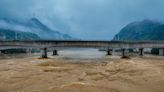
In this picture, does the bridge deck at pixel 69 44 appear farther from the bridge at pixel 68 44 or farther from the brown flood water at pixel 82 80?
the brown flood water at pixel 82 80

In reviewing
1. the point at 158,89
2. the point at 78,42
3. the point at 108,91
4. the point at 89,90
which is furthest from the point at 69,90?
the point at 78,42

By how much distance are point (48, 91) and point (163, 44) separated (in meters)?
88.3

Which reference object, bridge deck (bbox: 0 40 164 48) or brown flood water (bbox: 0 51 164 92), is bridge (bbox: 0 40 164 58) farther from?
brown flood water (bbox: 0 51 164 92)

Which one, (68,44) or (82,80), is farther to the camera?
(68,44)

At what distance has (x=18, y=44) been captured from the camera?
93.6 meters

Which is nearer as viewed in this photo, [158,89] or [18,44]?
[158,89]

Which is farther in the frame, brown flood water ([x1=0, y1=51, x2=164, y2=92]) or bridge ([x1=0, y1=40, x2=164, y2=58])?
bridge ([x1=0, y1=40, x2=164, y2=58])

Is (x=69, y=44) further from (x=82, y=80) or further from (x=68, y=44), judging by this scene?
(x=82, y=80)

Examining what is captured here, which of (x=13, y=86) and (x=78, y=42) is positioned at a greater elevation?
(x=78, y=42)

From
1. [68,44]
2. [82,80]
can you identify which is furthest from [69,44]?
[82,80]

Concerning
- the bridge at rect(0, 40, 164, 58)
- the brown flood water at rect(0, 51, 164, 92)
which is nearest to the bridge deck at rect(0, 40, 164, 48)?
the bridge at rect(0, 40, 164, 58)

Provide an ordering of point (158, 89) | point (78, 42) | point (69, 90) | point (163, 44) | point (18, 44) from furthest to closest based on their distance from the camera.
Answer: point (163, 44)
point (18, 44)
point (78, 42)
point (158, 89)
point (69, 90)

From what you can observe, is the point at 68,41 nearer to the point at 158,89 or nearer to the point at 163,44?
the point at 163,44

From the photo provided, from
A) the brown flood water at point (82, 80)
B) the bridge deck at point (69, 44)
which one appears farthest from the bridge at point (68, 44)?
the brown flood water at point (82, 80)
